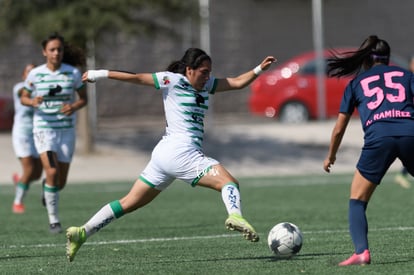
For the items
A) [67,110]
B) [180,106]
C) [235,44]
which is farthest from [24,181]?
[235,44]

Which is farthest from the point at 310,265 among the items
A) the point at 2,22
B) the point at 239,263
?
the point at 2,22

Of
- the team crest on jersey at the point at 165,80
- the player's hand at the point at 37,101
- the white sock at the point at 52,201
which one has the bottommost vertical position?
the white sock at the point at 52,201

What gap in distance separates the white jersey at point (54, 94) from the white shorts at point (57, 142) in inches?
2.5

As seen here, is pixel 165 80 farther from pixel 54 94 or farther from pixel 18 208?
pixel 18 208

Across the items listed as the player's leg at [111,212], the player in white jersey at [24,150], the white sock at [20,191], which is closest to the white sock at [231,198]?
the player's leg at [111,212]

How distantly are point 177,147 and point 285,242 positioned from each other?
3.91 feet

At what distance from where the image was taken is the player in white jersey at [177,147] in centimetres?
892

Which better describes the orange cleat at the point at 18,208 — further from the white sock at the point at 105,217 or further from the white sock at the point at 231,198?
the white sock at the point at 231,198

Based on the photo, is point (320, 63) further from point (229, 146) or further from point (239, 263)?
point (239, 263)

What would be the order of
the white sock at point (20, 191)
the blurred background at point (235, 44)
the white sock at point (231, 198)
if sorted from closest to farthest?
the white sock at point (231, 198), the white sock at point (20, 191), the blurred background at point (235, 44)

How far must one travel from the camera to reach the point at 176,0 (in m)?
25.4

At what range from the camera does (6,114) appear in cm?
2789

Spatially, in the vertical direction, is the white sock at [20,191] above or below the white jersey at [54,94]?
below

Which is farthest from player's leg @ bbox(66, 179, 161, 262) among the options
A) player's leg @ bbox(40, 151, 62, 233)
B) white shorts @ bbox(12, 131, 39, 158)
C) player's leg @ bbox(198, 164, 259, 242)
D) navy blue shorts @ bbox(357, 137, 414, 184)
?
white shorts @ bbox(12, 131, 39, 158)
